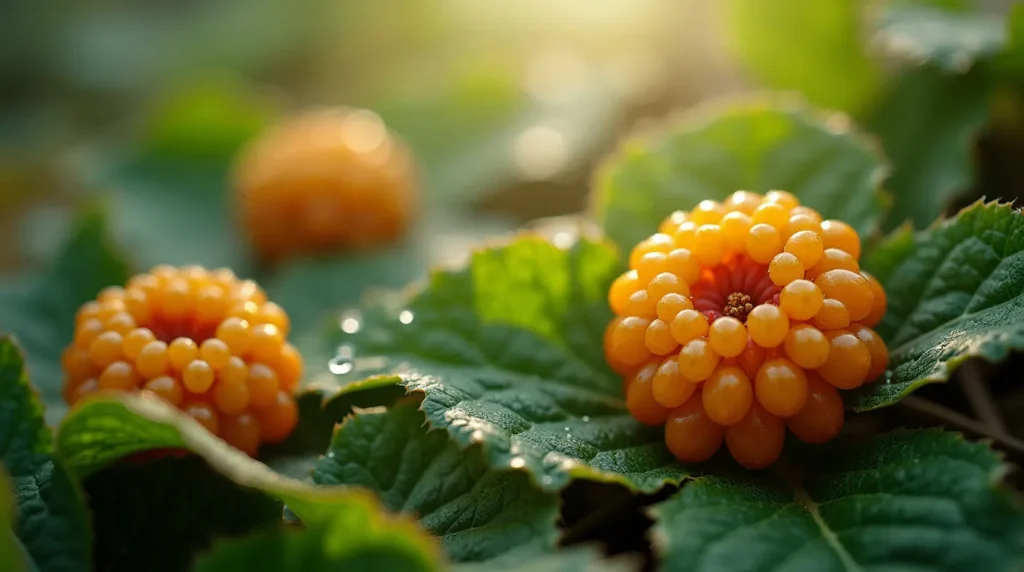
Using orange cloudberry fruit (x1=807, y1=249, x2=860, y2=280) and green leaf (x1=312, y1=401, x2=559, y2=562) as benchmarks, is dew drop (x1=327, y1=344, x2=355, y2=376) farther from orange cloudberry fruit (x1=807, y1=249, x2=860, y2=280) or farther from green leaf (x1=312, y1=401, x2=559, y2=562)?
orange cloudberry fruit (x1=807, y1=249, x2=860, y2=280)

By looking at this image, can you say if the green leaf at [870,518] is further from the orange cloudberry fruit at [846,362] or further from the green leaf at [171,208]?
the green leaf at [171,208]

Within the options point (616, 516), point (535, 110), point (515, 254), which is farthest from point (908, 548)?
point (535, 110)

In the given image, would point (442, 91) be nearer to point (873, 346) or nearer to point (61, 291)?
point (61, 291)

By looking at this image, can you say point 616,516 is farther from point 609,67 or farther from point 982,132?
point 609,67

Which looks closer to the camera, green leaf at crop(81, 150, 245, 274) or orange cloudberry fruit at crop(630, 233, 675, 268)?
orange cloudberry fruit at crop(630, 233, 675, 268)

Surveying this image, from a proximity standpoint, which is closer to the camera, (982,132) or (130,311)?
(130,311)

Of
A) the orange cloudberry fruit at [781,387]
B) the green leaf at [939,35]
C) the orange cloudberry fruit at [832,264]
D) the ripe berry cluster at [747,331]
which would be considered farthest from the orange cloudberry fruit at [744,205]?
the green leaf at [939,35]

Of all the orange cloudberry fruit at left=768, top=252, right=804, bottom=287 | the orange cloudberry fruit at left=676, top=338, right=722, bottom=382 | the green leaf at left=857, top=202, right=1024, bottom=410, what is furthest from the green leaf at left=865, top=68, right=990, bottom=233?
the orange cloudberry fruit at left=676, top=338, right=722, bottom=382
